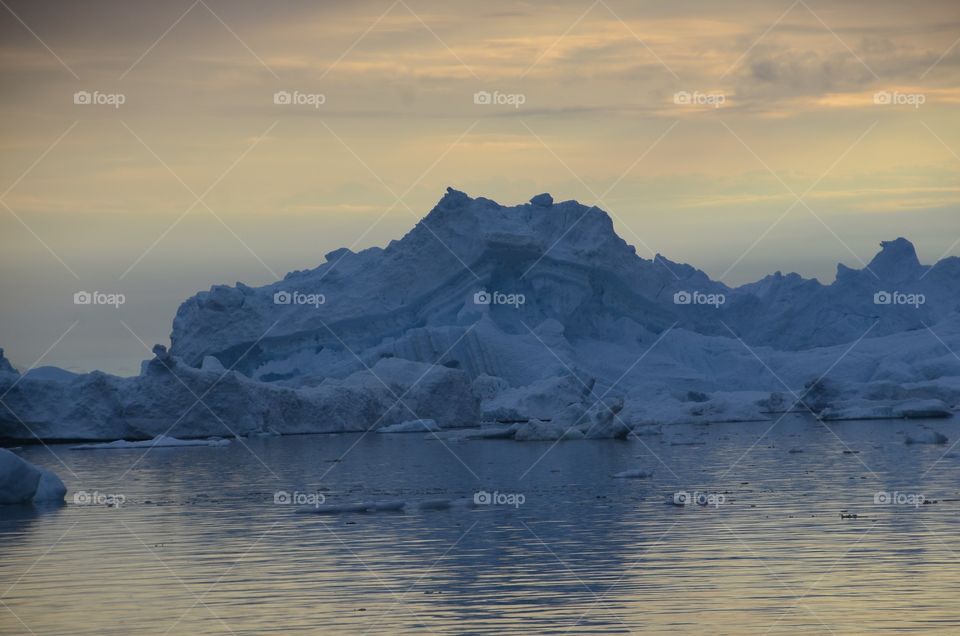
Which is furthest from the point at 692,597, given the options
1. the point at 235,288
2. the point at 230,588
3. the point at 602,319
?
the point at 602,319

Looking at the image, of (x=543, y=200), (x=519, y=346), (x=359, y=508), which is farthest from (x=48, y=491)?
(x=543, y=200)

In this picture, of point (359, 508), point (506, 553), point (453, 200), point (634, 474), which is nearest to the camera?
point (506, 553)

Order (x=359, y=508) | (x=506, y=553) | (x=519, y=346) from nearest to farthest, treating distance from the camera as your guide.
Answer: (x=506, y=553), (x=359, y=508), (x=519, y=346)

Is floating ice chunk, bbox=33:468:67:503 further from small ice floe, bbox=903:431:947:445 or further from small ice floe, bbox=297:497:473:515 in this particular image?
small ice floe, bbox=903:431:947:445

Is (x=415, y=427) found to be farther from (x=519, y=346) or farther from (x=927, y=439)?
(x=927, y=439)

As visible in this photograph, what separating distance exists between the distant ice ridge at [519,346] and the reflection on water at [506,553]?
11328 mm

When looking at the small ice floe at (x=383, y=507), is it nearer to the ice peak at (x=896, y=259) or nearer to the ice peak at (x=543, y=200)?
the ice peak at (x=543, y=200)

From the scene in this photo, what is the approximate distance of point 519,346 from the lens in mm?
48656

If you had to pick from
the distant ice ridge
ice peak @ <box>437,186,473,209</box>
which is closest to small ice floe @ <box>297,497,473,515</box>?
the distant ice ridge

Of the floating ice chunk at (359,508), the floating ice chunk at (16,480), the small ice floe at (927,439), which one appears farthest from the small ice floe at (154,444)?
the small ice floe at (927,439)

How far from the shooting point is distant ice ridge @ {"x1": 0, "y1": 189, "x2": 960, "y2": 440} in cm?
3925

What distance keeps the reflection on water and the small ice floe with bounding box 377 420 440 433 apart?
13305mm

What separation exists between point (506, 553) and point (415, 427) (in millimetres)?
26352

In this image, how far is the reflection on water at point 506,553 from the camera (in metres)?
11.8
